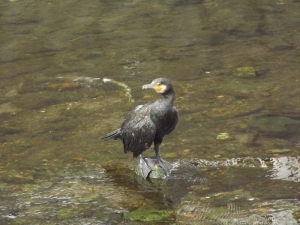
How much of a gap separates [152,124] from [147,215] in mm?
1042

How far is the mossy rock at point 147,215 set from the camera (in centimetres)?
630

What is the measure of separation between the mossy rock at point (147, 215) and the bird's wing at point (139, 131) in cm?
83

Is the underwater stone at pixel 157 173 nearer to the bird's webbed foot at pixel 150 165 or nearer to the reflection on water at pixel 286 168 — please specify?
the bird's webbed foot at pixel 150 165

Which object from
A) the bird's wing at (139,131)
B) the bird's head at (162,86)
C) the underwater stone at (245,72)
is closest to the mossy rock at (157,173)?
the bird's wing at (139,131)

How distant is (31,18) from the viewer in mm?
13977

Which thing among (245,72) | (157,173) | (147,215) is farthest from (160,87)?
(245,72)

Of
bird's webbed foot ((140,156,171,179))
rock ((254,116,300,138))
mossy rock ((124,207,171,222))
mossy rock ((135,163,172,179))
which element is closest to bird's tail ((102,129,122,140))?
bird's webbed foot ((140,156,171,179))

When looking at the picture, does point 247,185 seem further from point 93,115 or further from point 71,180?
point 93,115

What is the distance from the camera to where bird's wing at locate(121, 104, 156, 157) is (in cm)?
700

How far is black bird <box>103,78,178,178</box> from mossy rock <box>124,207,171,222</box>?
76cm

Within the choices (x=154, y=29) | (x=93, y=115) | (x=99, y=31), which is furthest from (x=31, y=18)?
(x=93, y=115)

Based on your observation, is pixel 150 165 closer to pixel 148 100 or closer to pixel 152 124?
pixel 152 124

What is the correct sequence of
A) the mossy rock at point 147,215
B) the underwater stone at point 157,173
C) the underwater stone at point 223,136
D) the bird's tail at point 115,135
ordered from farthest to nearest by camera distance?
the underwater stone at point 223,136 → the bird's tail at point 115,135 → the underwater stone at point 157,173 → the mossy rock at point 147,215

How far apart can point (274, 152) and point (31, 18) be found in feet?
25.9
